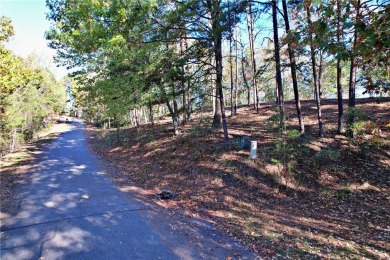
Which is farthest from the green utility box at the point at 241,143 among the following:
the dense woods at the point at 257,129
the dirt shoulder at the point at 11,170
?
the dirt shoulder at the point at 11,170

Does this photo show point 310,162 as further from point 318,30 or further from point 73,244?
point 73,244

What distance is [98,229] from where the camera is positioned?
566 centimetres

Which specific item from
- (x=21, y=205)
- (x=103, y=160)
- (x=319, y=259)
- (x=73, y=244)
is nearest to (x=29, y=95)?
(x=103, y=160)

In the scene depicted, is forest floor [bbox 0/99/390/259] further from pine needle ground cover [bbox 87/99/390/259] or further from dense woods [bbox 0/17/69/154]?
dense woods [bbox 0/17/69/154]

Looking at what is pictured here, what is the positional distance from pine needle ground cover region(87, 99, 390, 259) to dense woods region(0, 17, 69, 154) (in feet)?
19.3

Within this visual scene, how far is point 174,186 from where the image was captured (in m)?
9.02

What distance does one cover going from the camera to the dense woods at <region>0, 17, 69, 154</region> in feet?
31.6

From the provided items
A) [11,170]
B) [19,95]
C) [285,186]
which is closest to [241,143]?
[285,186]

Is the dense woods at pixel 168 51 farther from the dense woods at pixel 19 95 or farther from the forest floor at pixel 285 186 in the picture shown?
the dense woods at pixel 19 95

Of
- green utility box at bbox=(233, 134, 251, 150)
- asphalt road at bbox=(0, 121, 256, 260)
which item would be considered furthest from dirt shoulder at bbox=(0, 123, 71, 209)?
green utility box at bbox=(233, 134, 251, 150)

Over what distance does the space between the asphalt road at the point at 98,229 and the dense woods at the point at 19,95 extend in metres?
4.63

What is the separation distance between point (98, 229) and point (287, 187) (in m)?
5.83

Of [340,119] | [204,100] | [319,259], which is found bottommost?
[319,259]

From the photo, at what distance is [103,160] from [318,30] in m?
13.5
